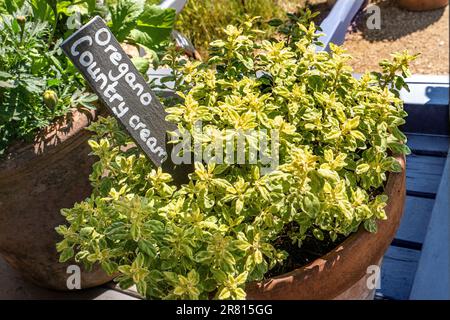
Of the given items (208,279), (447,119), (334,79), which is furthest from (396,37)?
(208,279)

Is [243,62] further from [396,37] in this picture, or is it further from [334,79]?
[396,37]

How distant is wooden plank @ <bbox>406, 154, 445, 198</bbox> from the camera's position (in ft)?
6.04

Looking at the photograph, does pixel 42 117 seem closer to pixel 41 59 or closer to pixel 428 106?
pixel 41 59

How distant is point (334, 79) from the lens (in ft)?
4.34

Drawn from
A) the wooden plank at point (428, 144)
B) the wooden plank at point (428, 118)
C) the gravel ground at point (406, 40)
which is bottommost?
the wooden plank at point (428, 144)

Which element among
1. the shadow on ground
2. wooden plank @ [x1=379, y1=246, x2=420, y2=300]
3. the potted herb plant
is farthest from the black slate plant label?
the shadow on ground

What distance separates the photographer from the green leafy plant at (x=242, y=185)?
110 centimetres

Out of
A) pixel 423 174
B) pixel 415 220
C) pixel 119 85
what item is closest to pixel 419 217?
pixel 415 220

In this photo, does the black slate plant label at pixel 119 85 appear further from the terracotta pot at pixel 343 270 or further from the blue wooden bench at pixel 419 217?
the blue wooden bench at pixel 419 217

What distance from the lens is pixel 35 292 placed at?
6.37 feet

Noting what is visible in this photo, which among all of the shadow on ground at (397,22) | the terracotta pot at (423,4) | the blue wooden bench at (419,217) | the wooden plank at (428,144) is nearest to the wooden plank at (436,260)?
the blue wooden bench at (419,217)

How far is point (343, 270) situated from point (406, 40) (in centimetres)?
201

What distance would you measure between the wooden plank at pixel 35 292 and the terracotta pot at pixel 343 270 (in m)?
0.87
